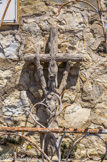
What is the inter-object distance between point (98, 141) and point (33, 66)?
111 centimetres

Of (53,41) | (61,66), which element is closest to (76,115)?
(61,66)

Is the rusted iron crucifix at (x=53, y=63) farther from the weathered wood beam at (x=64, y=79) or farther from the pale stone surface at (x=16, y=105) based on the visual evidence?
the pale stone surface at (x=16, y=105)

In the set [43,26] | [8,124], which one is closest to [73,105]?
[8,124]

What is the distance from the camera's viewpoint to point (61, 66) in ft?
9.50

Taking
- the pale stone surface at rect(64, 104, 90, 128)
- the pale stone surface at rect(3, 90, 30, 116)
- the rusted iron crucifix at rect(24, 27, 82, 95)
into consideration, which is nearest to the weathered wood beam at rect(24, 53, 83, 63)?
the rusted iron crucifix at rect(24, 27, 82, 95)

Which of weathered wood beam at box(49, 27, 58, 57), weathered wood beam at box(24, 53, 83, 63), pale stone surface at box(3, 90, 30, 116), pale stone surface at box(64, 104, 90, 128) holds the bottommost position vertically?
pale stone surface at box(64, 104, 90, 128)

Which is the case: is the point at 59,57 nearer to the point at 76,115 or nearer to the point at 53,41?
the point at 53,41

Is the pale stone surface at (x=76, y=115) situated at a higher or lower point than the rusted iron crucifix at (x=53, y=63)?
lower

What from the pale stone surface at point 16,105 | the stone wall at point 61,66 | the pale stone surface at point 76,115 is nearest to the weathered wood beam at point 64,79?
the stone wall at point 61,66

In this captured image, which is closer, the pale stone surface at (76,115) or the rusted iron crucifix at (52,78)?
the rusted iron crucifix at (52,78)

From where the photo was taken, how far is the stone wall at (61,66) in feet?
9.45

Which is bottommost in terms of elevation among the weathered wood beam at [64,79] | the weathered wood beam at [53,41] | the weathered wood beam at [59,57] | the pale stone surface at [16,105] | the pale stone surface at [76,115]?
the pale stone surface at [76,115]

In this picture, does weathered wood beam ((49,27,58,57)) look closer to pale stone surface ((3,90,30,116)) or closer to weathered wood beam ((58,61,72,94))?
weathered wood beam ((58,61,72,94))

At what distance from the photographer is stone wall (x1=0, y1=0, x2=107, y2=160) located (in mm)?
2879
